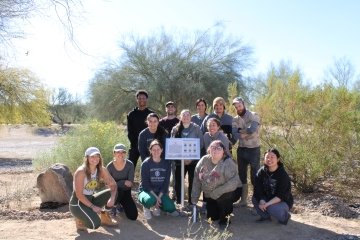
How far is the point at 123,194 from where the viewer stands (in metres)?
7.37

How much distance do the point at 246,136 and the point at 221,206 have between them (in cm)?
139

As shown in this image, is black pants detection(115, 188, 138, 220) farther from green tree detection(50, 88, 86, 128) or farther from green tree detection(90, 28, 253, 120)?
green tree detection(50, 88, 86, 128)

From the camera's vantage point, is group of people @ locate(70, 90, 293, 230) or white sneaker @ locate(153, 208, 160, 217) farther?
white sneaker @ locate(153, 208, 160, 217)

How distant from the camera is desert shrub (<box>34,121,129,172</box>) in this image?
11367mm

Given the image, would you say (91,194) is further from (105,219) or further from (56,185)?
(56,185)

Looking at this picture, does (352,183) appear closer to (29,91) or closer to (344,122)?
(344,122)

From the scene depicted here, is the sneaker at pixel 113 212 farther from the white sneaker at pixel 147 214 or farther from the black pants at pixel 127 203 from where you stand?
the white sneaker at pixel 147 214

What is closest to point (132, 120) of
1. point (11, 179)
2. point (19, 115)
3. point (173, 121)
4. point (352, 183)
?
point (173, 121)

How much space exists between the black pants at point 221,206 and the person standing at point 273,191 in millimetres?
402

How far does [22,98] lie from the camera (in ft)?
77.9

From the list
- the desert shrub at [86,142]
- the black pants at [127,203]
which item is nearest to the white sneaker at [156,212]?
the black pants at [127,203]

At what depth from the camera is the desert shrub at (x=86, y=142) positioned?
37.3ft

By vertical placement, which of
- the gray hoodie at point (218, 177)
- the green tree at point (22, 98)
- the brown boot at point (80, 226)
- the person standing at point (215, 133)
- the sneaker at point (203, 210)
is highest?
the green tree at point (22, 98)

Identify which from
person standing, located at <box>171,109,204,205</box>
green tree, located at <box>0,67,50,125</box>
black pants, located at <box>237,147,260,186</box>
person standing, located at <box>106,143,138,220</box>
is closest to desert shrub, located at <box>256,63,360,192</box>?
black pants, located at <box>237,147,260,186</box>
